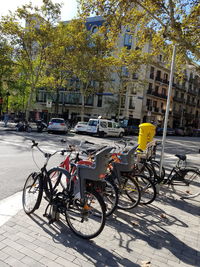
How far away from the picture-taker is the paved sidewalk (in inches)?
108

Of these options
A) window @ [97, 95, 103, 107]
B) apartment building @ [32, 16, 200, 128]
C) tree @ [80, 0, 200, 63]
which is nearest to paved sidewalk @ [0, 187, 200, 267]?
tree @ [80, 0, 200, 63]

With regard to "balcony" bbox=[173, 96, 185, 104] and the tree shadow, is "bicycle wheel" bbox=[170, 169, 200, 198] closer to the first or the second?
the tree shadow

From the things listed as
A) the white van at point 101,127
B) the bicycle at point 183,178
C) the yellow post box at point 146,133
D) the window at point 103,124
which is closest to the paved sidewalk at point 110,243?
the bicycle at point 183,178

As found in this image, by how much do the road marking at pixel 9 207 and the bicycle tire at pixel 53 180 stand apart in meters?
0.67

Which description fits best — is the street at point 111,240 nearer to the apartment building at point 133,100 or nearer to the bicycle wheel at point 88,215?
the bicycle wheel at point 88,215

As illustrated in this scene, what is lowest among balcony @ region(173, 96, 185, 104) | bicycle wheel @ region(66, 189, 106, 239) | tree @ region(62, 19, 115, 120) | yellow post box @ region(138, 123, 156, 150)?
bicycle wheel @ region(66, 189, 106, 239)

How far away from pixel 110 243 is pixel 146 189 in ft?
5.82

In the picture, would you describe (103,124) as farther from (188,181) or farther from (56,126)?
(188,181)

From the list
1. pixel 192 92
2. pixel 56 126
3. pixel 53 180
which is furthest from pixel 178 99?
pixel 53 180

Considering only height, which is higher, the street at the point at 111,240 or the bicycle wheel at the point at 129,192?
the bicycle wheel at the point at 129,192

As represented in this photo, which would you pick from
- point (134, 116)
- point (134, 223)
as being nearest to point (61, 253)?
point (134, 223)

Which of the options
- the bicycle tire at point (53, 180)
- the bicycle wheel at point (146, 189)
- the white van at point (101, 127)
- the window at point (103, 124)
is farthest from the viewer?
the window at point (103, 124)

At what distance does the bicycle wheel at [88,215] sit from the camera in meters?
3.14

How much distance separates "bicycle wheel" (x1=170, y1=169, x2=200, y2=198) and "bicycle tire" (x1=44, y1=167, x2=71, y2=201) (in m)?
3.00
